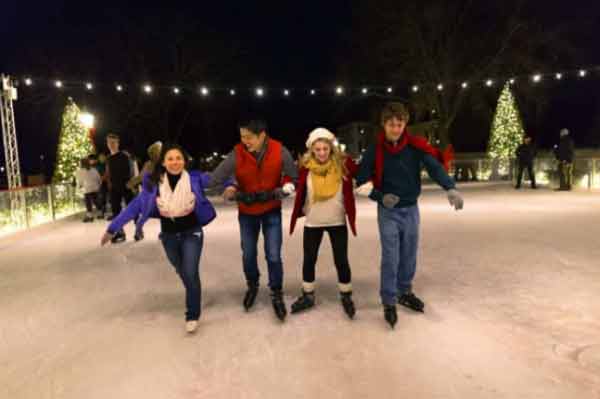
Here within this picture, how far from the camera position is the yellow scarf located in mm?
3807

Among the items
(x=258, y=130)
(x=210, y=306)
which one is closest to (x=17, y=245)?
(x=210, y=306)

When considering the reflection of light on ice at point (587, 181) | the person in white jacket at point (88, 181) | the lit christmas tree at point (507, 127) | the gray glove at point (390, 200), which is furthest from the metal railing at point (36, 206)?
the lit christmas tree at point (507, 127)

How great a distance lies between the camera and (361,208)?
12.1m

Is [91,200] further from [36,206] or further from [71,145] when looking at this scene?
[71,145]

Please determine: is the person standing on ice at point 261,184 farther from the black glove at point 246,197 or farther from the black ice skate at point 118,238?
the black ice skate at point 118,238

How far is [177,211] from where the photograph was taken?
3641mm

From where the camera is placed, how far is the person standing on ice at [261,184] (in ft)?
12.7

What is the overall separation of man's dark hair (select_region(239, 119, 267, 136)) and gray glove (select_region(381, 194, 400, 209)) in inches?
42.7

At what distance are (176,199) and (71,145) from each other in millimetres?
13694

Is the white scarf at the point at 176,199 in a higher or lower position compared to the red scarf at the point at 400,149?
lower

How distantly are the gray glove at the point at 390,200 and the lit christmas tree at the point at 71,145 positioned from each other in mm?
14097

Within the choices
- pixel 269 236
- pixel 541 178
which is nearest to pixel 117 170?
pixel 269 236

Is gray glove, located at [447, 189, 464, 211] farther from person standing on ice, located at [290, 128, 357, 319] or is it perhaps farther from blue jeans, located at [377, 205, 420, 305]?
person standing on ice, located at [290, 128, 357, 319]

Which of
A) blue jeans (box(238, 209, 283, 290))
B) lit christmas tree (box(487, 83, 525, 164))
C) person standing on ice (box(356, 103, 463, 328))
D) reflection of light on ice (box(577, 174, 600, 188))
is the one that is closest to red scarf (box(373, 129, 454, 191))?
person standing on ice (box(356, 103, 463, 328))
